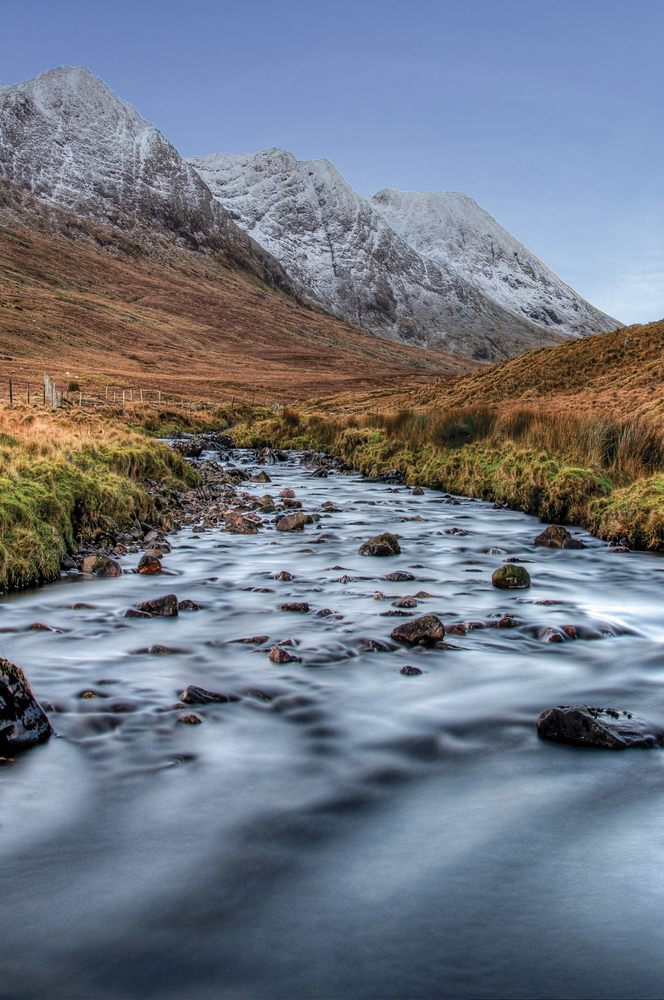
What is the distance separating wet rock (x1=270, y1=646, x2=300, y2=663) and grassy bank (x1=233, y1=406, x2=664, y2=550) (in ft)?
26.8

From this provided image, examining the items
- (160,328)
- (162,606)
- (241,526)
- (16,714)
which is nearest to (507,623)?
(162,606)

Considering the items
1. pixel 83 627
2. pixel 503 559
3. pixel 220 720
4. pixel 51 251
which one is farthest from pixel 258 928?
pixel 51 251

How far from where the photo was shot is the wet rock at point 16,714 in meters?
5.29

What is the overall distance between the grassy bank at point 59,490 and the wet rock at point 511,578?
652 cm

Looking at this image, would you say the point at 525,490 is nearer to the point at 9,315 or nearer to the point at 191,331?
the point at 9,315

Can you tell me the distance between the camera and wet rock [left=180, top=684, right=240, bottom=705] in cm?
639

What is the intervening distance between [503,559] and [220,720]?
762cm

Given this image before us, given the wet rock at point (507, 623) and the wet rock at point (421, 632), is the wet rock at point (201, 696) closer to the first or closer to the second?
the wet rock at point (421, 632)

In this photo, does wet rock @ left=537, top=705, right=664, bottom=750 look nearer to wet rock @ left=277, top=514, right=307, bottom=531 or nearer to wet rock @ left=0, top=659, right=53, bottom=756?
wet rock @ left=0, top=659, right=53, bottom=756

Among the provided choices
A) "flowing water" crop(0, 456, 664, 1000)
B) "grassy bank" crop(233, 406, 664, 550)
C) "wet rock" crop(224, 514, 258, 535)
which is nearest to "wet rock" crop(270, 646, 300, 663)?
"flowing water" crop(0, 456, 664, 1000)

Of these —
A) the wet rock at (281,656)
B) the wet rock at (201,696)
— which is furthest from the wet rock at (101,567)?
the wet rock at (201,696)

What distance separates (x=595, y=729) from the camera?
569 centimetres

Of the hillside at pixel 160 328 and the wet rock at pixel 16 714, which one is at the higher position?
the hillside at pixel 160 328

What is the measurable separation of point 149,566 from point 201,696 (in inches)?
195
